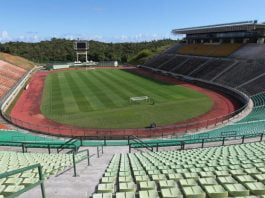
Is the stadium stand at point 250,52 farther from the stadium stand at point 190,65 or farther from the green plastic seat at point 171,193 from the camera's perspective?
the green plastic seat at point 171,193

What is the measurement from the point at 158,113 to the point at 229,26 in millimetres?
39557

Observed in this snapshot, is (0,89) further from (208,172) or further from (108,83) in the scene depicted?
(208,172)

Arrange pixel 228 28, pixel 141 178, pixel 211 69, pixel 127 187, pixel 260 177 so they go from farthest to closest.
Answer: pixel 228 28, pixel 211 69, pixel 141 178, pixel 260 177, pixel 127 187

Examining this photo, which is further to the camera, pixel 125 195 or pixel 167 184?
pixel 167 184

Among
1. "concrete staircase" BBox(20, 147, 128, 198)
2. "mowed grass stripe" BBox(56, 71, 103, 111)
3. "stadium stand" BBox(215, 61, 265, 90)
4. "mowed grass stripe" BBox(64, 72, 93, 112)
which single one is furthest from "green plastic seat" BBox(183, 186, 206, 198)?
"stadium stand" BBox(215, 61, 265, 90)

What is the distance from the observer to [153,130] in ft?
87.5

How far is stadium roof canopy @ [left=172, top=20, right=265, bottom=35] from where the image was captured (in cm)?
5491

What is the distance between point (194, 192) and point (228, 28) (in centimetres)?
6261

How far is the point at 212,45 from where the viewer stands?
6931 centimetres

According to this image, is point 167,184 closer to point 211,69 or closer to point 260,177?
point 260,177

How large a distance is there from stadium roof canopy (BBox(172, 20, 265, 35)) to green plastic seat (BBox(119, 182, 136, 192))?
184 feet

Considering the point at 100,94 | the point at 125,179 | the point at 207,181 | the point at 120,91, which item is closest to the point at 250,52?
the point at 120,91

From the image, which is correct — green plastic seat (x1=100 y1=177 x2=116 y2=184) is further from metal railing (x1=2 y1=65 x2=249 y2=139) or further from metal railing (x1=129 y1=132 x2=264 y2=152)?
metal railing (x1=2 y1=65 x2=249 y2=139)

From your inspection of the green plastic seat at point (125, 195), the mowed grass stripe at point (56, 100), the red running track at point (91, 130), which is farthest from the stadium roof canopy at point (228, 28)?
the green plastic seat at point (125, 195)
